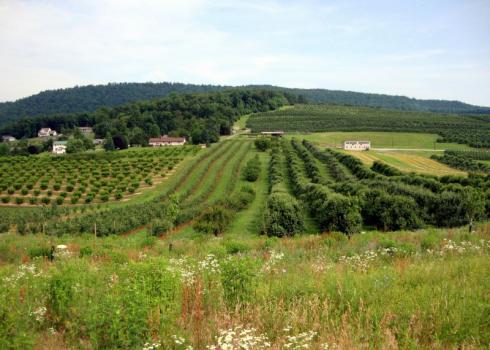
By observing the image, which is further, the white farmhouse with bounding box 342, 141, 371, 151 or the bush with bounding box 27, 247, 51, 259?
the white farmhouse with bounding box 342, 141, 371, 151

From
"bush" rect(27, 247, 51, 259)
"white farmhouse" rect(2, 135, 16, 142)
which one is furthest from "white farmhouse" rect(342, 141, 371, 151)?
"white farmhouse" rect(2, 135, 16, 142)

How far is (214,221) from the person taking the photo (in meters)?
38.0

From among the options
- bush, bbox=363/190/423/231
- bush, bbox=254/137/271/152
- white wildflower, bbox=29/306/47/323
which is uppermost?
bush, bbox=254/137/271/152

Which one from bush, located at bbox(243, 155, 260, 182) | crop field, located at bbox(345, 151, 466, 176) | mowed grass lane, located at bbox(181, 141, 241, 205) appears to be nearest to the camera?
mowed grass lane, located at bbox(181, 141, 241, 205)

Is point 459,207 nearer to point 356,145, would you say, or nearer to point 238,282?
point 238,282

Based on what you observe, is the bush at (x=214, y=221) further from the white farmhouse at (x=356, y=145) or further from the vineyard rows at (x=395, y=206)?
the white farmhouse at (x=356, y=145)

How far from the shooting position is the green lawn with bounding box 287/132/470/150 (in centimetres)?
10283

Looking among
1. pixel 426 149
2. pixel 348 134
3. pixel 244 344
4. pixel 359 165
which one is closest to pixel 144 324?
pixel 244 344

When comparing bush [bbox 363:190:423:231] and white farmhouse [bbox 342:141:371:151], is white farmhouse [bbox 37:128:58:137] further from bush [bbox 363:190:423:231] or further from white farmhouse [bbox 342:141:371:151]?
bush [bbox 363:190:423:231]

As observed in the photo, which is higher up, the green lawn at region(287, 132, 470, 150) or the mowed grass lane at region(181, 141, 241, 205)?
the green lawn at region(287, 132, 470, 150)

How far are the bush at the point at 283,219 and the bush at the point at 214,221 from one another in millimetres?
4539

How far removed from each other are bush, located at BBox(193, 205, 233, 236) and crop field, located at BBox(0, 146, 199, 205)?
21.4 m

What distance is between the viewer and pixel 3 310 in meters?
5.56

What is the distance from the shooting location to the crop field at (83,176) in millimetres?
55875
